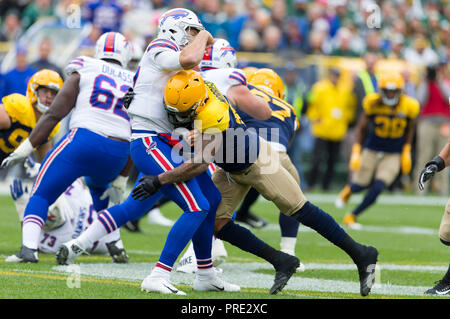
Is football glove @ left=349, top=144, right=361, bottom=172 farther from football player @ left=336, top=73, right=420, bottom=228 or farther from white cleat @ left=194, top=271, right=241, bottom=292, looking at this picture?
white cleat @ left=194, top=271, right=241, bottom=292

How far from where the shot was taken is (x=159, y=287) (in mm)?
4750

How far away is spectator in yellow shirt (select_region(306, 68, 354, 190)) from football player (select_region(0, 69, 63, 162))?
815cm

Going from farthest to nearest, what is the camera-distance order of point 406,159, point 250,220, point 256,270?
point 406,159, point 250,220, point 256,270

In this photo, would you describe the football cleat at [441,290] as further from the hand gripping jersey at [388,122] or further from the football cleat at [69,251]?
the hand gripping jersey at [388,122]

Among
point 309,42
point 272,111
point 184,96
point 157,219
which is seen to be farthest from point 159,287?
point 309,42

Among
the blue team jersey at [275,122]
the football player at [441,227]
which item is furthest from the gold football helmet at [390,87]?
the football player at [441,227]

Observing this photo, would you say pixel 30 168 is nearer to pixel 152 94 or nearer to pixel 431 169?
pixel 152 94

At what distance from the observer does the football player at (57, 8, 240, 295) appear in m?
4.85

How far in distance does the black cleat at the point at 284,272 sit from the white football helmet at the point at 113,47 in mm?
2191

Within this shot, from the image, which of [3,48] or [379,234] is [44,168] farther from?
[3,48]

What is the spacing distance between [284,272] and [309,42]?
1105 cm

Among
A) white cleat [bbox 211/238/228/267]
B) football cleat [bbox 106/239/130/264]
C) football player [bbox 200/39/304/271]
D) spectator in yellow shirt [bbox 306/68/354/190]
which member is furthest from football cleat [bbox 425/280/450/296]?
spectator in yellow shirt [bbox 306/68/354/190]

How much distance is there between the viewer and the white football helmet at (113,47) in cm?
636

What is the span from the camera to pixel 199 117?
4.83 metres
